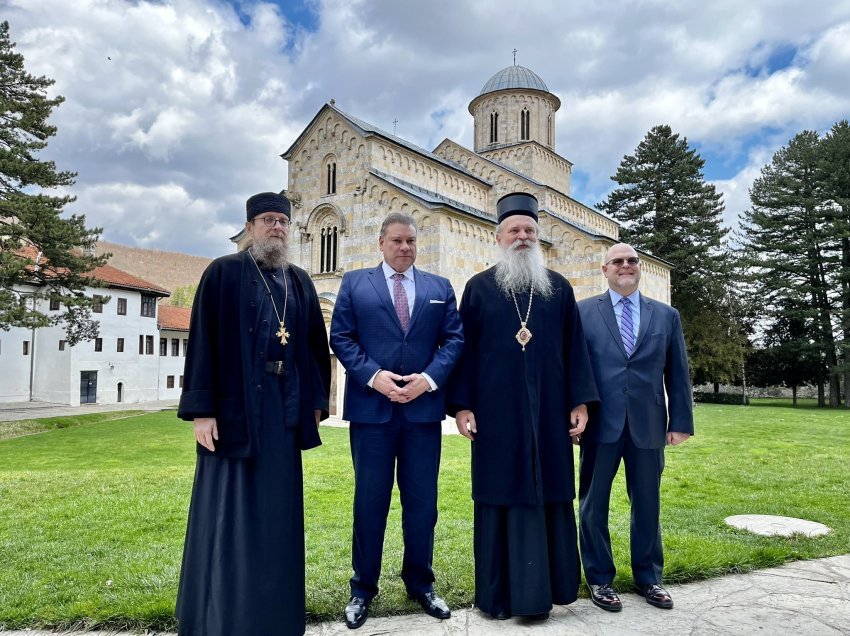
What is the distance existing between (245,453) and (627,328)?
262 cm

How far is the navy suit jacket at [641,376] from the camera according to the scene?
3604 mm

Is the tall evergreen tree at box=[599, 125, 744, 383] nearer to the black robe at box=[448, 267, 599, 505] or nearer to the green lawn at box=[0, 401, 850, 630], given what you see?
the green lawn at box=[0, 401, 850, 630]

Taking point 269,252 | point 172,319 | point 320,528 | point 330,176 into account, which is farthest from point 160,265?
point 269,252

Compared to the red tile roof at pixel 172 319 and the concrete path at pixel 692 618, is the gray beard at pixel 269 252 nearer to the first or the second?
the concrete path at pixel 692 618

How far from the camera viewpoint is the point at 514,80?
90.8ft

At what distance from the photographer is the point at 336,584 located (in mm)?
3697

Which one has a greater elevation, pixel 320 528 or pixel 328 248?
pixel 328 248

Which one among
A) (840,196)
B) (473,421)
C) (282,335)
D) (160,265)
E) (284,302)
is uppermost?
(160,265)

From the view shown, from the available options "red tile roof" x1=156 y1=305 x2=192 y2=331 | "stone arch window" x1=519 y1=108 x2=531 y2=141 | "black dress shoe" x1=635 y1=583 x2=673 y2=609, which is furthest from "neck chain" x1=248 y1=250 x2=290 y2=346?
"red tile roof" x1=156 y1=305 x2=192 y2=331

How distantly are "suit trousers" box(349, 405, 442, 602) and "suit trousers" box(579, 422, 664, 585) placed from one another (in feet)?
3.47

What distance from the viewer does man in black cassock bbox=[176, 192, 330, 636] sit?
2.82 metres

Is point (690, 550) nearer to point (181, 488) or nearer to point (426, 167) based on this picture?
point (181, 488)

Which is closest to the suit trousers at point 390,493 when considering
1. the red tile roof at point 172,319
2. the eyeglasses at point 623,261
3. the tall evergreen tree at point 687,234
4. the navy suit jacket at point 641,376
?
the navy suit jacket at point 641,376

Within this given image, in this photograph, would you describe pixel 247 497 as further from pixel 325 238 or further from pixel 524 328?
pixel 325 238
